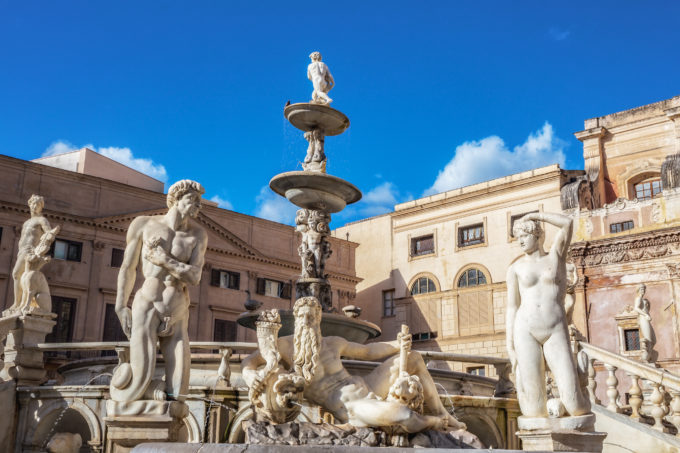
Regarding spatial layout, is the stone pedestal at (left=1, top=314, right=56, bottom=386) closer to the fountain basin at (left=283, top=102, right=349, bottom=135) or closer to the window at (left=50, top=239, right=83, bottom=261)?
the fountain basin at (left=283, top=102, right=349, bottom=135)

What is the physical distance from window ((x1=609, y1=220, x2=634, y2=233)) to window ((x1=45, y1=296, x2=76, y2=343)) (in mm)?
25380

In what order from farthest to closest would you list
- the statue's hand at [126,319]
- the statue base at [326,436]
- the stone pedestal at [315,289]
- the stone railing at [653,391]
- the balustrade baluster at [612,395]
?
the stone pedestal at [315,289] → the balustrade baluster at [612,395] → the stone railing at [653,391] → the statue's hand at [126,319] → the statue base at [326,436]

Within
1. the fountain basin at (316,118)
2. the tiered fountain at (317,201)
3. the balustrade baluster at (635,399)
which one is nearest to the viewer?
the balustrade baluster at (635,399)

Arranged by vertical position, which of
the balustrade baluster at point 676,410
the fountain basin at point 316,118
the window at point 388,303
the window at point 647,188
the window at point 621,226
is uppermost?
the window at point 647,188

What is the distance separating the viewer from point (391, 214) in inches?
1761

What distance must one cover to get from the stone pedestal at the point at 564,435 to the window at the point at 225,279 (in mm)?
33258

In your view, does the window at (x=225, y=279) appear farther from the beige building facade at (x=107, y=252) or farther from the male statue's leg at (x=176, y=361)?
the male statue's leg at (x=176, y=361)

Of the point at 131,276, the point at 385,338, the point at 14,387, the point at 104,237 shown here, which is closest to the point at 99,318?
the point at 104,237

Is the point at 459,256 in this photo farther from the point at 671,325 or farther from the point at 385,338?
the point at 671,325

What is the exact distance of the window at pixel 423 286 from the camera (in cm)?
4138

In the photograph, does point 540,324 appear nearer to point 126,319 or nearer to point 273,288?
point 126,319

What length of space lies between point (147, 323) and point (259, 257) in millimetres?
34324

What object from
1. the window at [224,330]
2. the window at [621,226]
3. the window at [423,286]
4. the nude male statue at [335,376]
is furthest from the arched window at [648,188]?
the nude male statue at [335,376]

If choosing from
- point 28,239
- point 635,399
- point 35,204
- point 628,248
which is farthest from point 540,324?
point 628,248
